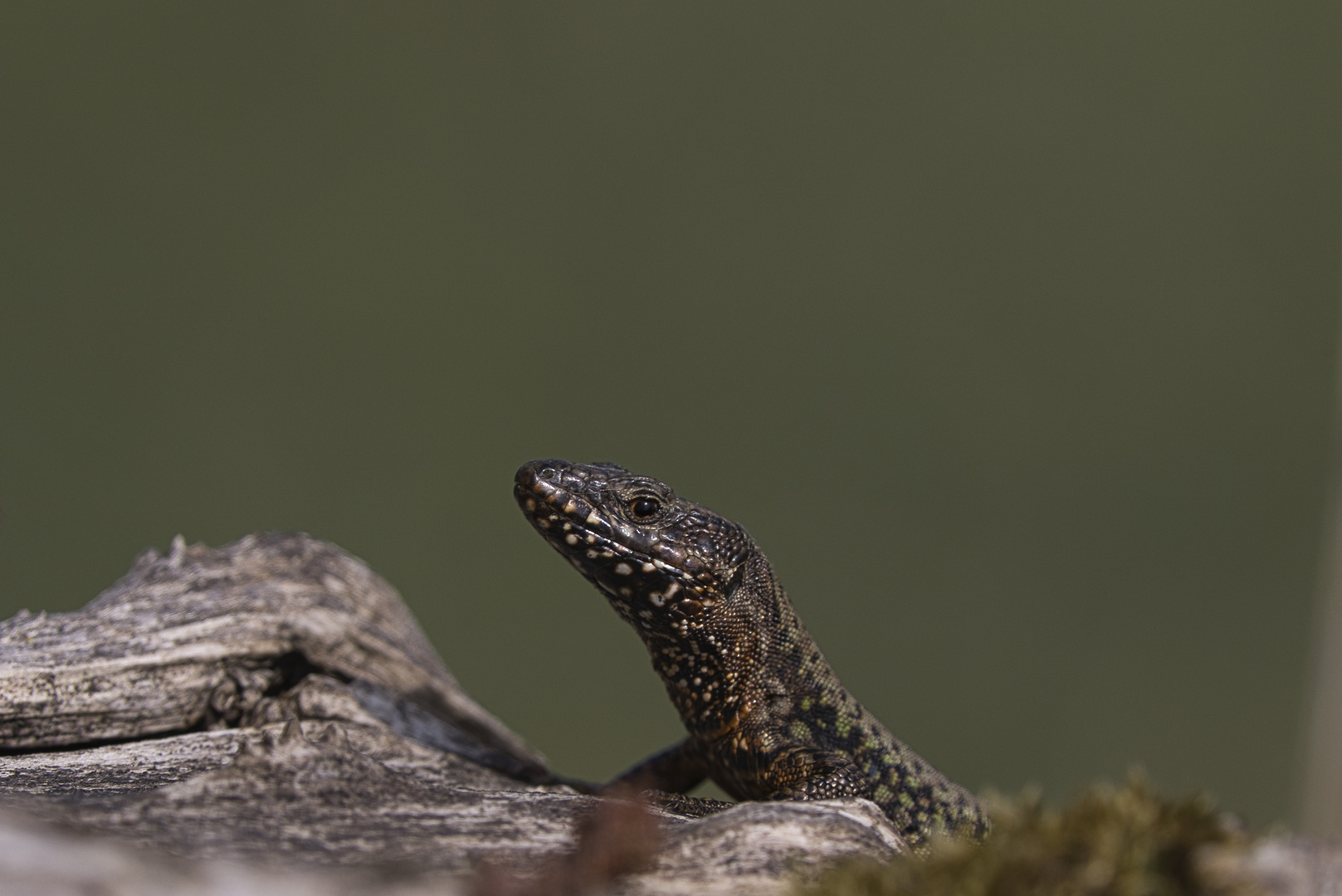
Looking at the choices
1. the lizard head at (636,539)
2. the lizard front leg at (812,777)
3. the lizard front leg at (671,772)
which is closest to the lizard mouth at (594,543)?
the lizard head at (636,539)

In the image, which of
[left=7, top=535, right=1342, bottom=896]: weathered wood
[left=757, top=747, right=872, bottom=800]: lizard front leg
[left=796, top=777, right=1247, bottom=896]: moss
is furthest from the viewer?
[left=757, top=747, right=872, bottom=800]: lizard front leg

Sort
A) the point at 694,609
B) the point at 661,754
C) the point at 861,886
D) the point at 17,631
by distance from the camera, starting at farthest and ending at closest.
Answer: the point at 661,754 → the point at 694,609 → the point at 17,631 → the point at 861,886

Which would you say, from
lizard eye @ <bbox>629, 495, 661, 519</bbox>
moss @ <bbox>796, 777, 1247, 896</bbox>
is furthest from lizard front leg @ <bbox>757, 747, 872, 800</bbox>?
moss @ <bbox>796, 777, 1247, 896</bbox>

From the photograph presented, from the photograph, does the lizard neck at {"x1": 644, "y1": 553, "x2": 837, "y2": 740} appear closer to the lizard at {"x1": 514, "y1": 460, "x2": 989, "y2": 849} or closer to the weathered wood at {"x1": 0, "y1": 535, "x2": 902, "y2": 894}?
the lizard at {"x1": 514, "y1": 460, "x2": 989, "y2": 849}

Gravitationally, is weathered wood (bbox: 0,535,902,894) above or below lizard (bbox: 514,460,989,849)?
below

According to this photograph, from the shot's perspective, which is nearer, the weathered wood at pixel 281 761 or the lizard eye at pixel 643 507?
the weathered wood at pixel 281 761

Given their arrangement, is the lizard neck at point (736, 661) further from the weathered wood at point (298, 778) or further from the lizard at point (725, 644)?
the weathered wood at point (298, 778)

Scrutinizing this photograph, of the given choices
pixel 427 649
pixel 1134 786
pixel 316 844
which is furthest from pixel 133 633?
pixel 1134 786

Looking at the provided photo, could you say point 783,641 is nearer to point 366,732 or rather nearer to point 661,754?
point 661,754

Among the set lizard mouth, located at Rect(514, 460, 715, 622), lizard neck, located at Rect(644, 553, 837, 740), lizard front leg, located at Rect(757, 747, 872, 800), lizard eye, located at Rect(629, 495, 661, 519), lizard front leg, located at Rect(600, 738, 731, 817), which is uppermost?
lizard eye, located at Rect(629, 495, 661, 519)
